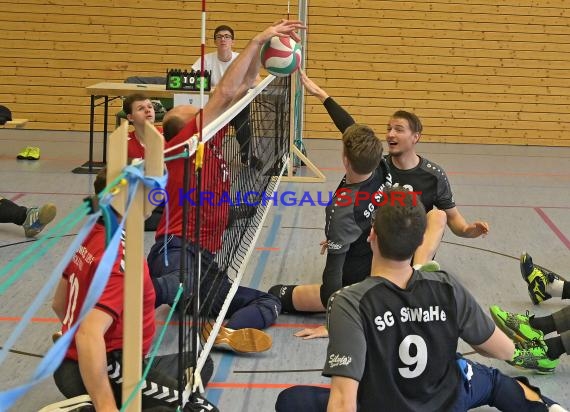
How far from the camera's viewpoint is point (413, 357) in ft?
8.45

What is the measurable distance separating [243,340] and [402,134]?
1.71 metres

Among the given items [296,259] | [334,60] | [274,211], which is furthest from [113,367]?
[334,60]

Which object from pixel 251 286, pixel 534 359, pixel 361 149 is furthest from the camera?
pixel 251 286

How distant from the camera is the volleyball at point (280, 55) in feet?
18.4

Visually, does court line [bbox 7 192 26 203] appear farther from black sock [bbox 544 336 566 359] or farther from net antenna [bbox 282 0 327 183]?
black sock [bbox 544 336 566 359]

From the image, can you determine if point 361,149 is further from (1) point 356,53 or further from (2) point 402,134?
(1) point 356,53

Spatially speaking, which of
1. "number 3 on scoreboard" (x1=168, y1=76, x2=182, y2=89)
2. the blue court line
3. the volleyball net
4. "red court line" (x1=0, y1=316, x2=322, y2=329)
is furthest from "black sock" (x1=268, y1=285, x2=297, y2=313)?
"number 3 on scoreboard" (x1=168, y1=76, x2=182, y2=89)

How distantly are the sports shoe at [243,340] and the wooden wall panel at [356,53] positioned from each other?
812 centimetres

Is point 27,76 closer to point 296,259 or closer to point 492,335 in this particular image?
point 296,259

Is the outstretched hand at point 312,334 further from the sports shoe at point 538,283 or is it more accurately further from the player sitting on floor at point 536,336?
the sports shoe at point 538,283

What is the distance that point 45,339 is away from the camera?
13.9 feet

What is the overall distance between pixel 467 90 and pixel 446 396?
9.88 metres

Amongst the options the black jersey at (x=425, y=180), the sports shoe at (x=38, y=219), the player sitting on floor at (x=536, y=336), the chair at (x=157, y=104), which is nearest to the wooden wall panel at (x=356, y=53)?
the chair at (x=157, y=104)

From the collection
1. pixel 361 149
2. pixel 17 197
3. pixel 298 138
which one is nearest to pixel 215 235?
pixel 361 149
